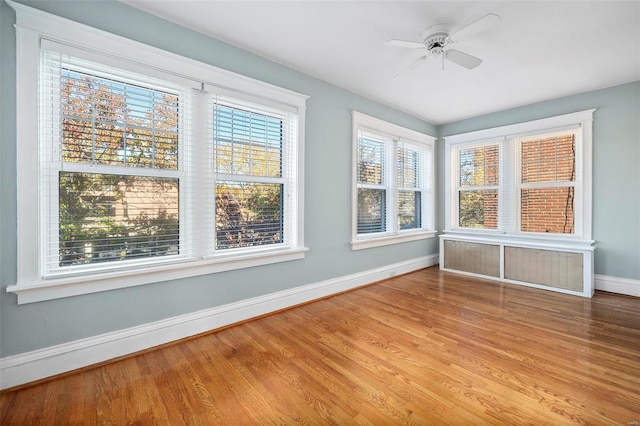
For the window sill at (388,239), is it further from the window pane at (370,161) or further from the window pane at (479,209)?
the window pane at (370,161)

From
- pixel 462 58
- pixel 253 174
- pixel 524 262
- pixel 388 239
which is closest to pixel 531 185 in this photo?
pixel 524 262

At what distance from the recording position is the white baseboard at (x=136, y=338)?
1798 mm

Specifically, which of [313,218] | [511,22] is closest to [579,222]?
[511,22]

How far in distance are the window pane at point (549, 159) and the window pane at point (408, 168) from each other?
162cm

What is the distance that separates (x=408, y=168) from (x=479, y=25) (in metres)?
2.96

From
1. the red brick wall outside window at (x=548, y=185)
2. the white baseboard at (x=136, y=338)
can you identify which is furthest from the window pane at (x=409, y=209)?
the white baseboard at (x=136, y=338)

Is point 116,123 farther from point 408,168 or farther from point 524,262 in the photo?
point 524,262

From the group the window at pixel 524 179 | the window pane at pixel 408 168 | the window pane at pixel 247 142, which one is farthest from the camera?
the window pane at pixel 408 168

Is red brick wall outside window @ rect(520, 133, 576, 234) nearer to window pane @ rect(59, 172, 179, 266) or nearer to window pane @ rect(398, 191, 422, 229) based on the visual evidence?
window pane @ rect(398, 191, 422, 229)

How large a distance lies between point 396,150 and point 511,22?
2.31 m

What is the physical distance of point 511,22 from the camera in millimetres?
2342

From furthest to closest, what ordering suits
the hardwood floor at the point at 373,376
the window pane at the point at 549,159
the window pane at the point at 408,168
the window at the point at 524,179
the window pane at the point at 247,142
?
the window pane at the point at 408,168, the window pane at the point at 549,159, the window at the point at 524,179, the window pane at the point at 247,142, the hardwood floor at the point at 373,376

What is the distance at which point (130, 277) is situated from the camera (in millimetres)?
2154

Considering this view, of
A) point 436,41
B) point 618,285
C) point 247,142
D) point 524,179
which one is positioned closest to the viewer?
point 436,41
